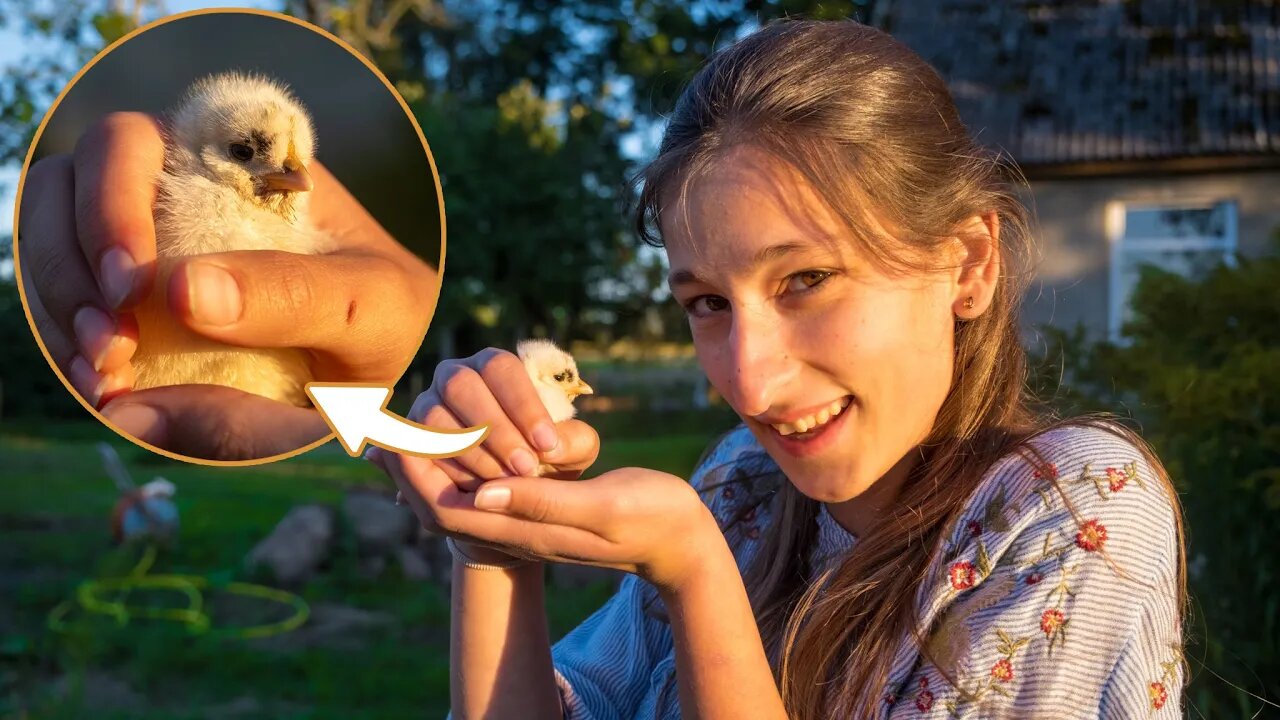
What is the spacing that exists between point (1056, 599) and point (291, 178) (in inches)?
56.4

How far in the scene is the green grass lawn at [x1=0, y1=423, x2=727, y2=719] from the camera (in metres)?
6.03

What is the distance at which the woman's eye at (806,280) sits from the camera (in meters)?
1.88

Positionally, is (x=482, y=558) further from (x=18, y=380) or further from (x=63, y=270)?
(x=18, y=380)

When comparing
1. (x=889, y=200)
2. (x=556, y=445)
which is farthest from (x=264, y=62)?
(x=889, y=200)

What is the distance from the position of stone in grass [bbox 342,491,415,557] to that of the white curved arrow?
24.0ft

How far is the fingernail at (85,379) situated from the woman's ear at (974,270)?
1.53m

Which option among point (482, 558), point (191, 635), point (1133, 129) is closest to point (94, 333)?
point (482, 558)

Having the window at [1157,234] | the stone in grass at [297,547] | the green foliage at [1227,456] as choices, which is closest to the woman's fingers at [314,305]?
the green foliage at [1227,456]

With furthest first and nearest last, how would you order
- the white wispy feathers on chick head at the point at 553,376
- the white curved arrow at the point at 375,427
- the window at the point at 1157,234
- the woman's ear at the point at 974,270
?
the window at the point at 1157,234, the woman's ear at the point at 974,270, the white wispy feathers on chick head at the point at 553,376, the white curved arrow at the point at 375,427

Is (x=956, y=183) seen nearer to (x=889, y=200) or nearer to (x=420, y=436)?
(x=889, y=200)

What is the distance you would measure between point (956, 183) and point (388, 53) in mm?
10715

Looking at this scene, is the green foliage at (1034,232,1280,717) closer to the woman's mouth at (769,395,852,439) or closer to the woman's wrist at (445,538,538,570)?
the woman's mouth at (769,395,852,439)

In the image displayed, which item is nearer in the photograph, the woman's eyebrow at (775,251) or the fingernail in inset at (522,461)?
the fingernail in inset at (522,461)

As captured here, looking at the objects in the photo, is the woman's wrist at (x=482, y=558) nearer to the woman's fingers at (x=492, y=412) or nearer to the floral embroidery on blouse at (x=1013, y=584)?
the woman's fingers at (x=492, y=412)
